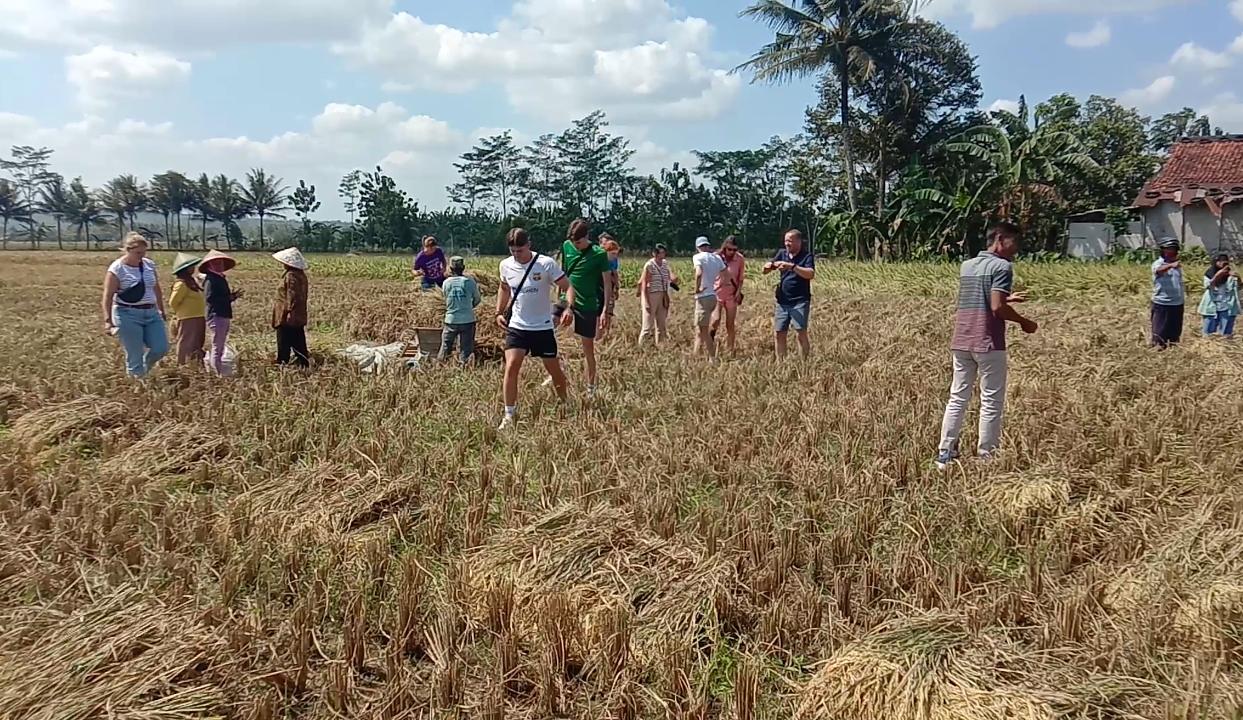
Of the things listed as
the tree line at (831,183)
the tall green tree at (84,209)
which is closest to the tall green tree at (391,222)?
the tree line at (831,183)

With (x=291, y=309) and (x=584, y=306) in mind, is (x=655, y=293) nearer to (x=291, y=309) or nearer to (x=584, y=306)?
(x=584, y=306)

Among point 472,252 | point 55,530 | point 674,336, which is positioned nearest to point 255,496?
point 55,530

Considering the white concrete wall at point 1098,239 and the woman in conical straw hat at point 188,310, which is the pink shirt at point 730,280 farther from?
the white concrete wall at point 1098,239

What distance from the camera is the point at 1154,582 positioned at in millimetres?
3119

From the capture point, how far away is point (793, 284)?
8266 mm

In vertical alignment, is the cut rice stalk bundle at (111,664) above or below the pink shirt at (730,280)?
below

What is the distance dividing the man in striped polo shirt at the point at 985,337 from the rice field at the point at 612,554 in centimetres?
26

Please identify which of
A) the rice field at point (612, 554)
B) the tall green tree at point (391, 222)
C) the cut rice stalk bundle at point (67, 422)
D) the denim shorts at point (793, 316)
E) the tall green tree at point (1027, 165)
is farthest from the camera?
the tall green tree at point (391, 222)

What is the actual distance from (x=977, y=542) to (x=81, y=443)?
5.26m

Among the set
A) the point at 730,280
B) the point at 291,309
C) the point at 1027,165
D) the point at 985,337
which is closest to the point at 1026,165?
the point at 1027,165

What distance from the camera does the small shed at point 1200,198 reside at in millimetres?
22797

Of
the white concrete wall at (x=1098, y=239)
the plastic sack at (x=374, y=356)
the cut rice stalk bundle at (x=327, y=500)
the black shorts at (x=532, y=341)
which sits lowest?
the cut rice stalk bundle at (x=327, y=500)

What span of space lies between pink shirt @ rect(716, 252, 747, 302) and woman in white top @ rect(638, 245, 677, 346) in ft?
3.23

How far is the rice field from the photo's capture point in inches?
104
